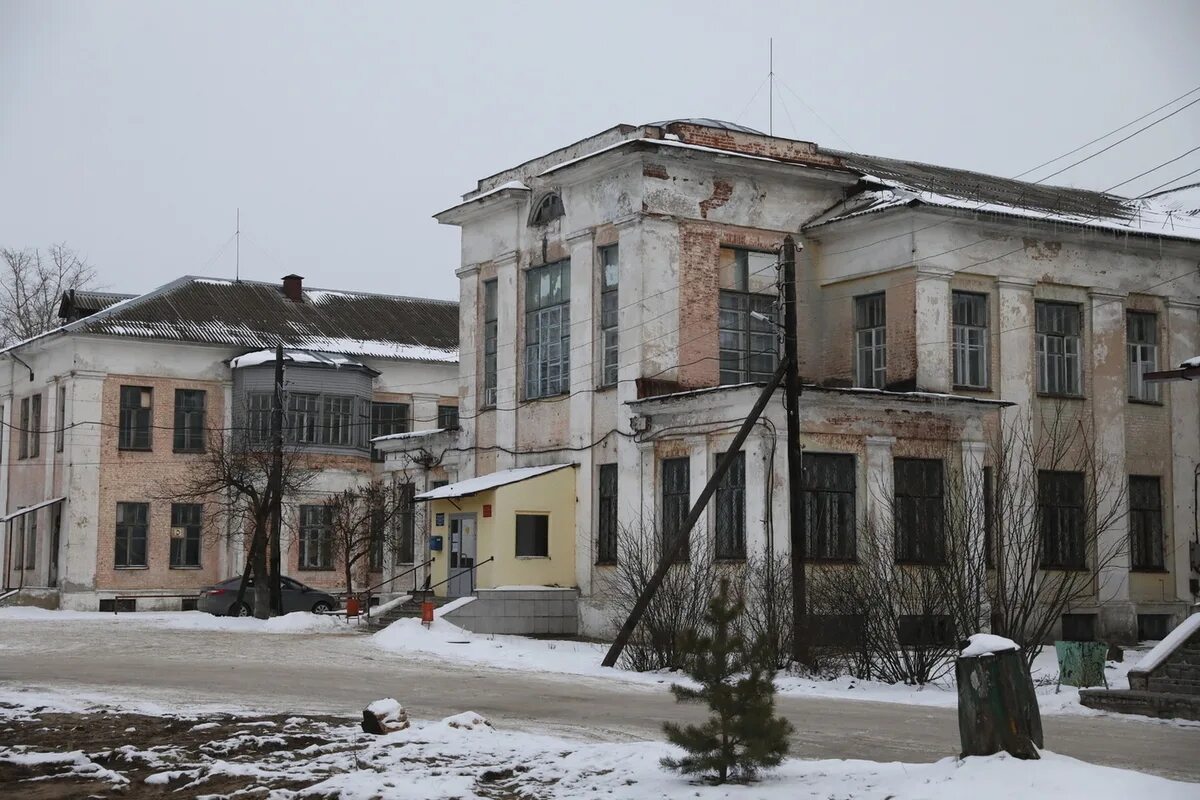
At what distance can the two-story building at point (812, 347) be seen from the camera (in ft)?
96.8

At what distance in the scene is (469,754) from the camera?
43.1 feet

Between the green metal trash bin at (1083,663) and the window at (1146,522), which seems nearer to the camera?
the green metal trash bin at (1083,663)

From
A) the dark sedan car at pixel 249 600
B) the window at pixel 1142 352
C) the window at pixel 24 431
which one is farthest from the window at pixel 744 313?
the window at pixel 24 431

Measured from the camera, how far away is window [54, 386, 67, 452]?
46.7 m

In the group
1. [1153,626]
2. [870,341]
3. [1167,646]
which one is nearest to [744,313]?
[870,341]

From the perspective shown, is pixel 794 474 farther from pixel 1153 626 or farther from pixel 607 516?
pixel 1153 626

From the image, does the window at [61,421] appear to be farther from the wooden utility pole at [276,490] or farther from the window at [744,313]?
Answer: the window at [744,313]

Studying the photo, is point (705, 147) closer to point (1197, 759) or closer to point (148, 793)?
point (1197, 759)

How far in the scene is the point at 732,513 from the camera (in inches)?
1134

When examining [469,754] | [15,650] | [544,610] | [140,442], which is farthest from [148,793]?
[140,442]

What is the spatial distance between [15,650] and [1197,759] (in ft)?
65.3

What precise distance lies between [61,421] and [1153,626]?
107 ft

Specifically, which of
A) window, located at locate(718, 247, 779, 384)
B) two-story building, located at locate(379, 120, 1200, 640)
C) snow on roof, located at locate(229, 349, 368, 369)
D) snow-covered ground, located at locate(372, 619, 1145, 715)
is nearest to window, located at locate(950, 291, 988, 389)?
two-story building, located at locate(379, 120, 1200, 640)

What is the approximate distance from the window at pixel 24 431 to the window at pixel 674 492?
27.7m
